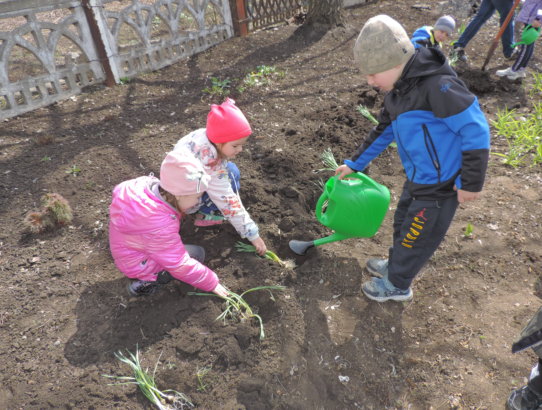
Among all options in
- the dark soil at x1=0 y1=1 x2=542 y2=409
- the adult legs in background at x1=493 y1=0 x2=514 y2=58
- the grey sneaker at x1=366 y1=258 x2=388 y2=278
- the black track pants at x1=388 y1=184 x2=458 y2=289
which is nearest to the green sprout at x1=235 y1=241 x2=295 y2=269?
the dark soil at x1=0 y1=1 x2=542 y2=409

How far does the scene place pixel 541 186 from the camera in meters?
3.11

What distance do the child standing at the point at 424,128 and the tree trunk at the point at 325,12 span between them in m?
5.02

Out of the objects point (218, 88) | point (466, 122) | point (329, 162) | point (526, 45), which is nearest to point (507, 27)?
point (526, 45)

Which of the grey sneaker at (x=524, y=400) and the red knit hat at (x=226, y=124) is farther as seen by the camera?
the red knit hat at (x=226, y=124)

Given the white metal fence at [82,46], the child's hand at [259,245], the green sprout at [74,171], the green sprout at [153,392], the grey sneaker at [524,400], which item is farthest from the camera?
the white metal fence at [82,46]

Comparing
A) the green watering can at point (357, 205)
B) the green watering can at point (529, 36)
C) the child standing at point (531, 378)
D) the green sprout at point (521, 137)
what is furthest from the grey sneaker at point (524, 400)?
the green watering can at point (529, 36)

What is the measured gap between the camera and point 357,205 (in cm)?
220

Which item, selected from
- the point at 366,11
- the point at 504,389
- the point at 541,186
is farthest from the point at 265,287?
the point at 366,11

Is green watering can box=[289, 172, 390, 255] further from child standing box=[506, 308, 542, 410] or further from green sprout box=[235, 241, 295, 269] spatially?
child standing box=[506, 308, 542, 410]

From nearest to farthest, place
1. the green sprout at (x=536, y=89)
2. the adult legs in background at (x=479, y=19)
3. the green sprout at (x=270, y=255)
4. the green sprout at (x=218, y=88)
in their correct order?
the green sprout at (x=270, y=255)
the green sprout at (x=536, y=89)
the green sprout at (x=218, y=88)
the adult legs in background at (x=479, y=19)

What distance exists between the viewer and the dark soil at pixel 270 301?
1912 millimetres

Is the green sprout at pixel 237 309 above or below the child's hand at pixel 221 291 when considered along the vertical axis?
below

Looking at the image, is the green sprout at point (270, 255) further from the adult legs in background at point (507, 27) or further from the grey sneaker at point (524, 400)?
the adult legs in background at point (507, 27)

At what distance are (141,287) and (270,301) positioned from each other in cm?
80
